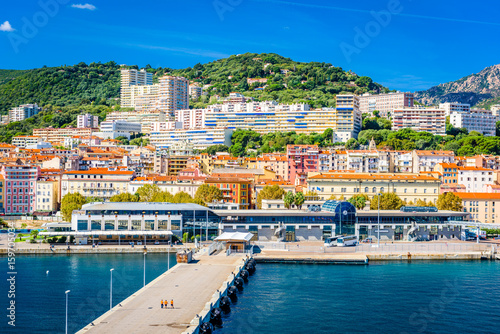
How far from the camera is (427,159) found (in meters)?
108

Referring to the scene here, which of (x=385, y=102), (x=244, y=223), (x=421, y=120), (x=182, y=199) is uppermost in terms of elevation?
(x=385, y=102)

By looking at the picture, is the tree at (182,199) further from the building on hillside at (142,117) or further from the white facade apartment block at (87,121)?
the white facade apartment block at (87,121)

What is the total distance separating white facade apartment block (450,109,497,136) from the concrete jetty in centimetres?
11469

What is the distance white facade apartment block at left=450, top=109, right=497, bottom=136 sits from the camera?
498 feet

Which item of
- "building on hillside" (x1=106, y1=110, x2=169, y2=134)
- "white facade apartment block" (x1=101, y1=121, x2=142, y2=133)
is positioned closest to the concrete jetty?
"white facade apartment block" (x1=101, y1=121, x2=142, y2=133)

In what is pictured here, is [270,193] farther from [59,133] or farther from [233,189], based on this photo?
[59,133]

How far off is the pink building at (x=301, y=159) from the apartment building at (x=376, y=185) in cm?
2221

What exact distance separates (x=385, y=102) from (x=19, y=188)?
395ft

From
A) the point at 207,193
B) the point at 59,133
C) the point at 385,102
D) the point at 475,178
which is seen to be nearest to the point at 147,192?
the point at 207,193

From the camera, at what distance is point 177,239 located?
63500 millimetres

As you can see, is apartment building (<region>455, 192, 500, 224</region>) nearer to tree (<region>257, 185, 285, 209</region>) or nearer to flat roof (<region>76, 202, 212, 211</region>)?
tree (<region>257, 185, 285, 209</region>)

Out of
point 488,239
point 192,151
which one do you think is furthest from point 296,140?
point 488,239

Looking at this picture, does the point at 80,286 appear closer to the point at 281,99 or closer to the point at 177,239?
the point at 177,239

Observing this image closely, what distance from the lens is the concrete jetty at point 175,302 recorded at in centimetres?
3123
